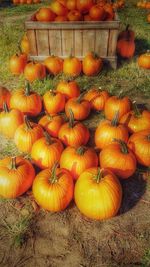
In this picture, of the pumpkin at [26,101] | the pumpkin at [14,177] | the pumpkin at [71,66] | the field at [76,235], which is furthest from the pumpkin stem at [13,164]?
the pumpkin at [71,66]

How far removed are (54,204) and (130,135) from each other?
5.38 ft

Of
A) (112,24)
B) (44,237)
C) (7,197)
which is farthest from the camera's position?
(112,24)

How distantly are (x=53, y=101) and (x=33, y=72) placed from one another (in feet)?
4.37

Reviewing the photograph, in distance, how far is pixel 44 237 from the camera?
278 cm

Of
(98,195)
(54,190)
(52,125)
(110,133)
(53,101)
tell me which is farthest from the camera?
(53,101)

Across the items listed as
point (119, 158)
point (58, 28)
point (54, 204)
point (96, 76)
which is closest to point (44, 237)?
point (54, 204)

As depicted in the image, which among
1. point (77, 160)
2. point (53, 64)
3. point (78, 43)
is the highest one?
point (78, 43)

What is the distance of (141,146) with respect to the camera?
334 cm

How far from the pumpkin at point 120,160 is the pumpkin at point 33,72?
2755mm

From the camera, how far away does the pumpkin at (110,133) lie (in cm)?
351

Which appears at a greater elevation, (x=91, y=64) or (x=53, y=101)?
(x=91, y=64)

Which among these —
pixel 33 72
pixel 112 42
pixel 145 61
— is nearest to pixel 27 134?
pixel 33 72

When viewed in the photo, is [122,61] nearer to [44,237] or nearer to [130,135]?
[130,135]

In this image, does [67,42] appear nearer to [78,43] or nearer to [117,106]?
[78,43]
